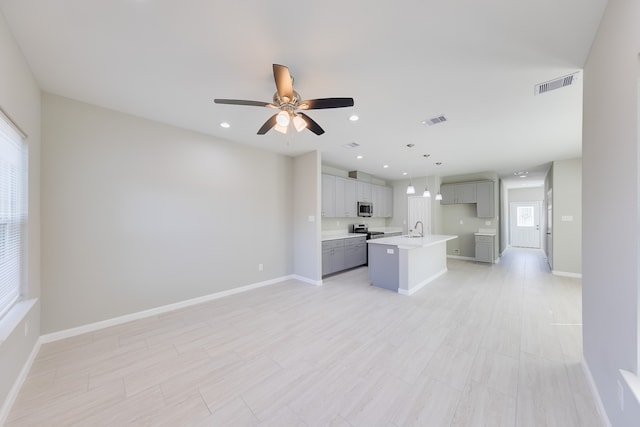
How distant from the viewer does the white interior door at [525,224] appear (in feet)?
32.8

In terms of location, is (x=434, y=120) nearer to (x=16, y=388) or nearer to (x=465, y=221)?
(x=16, y=388)

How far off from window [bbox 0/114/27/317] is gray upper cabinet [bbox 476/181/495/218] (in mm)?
8967

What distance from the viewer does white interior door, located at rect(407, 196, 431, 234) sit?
768 centimetres

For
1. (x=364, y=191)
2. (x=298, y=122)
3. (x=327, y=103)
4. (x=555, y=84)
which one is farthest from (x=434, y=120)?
(x=364, y=191)

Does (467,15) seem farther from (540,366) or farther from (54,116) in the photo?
(54,116)

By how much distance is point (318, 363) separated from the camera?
2.24m

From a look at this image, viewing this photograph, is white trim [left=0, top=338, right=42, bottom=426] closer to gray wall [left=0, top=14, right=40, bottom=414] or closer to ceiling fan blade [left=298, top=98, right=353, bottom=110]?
gray wall [left=0, top=14, right=40, bottom=414]

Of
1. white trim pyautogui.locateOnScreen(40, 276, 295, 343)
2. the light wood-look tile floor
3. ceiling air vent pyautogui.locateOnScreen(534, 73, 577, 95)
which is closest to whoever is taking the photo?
the light wood-look tile floor

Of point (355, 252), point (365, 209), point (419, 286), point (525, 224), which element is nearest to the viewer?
point (419, 286)

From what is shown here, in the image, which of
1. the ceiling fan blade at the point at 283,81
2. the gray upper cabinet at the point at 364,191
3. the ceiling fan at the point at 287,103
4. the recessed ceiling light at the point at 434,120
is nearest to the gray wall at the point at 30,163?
the ceiling fan at the point at 287,103

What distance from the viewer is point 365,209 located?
6855 millimetres

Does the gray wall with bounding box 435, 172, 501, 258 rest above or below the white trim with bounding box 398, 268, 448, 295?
above

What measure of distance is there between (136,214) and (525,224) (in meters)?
13.5

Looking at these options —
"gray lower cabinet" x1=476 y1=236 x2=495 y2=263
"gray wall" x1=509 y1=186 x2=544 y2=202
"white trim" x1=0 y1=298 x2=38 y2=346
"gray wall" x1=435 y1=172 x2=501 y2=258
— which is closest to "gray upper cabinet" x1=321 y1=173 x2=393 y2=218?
"gray wall" x1=435 y1=172 x2=501 y2=258
